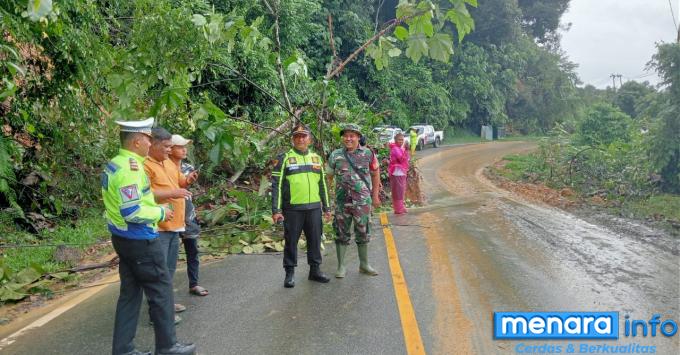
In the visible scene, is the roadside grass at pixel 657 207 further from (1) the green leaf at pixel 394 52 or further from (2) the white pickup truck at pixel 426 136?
(2) the white pickup truck at pixel 426 136

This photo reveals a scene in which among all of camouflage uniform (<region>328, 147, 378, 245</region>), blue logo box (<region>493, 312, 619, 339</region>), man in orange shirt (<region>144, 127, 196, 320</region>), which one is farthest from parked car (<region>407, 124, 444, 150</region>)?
man in orange shirt (<region>144, 127, 196, 320</region>)

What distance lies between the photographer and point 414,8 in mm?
5723

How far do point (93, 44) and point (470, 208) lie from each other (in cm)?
785

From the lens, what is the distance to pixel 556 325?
14.9 feet

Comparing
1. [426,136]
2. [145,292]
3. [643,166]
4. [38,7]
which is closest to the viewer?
[38,7]

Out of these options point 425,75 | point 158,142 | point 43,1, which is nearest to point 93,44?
point 158,142

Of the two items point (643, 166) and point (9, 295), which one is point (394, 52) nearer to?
point (9, 295)

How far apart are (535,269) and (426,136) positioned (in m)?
26.2

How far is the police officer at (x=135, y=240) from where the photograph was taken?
3.65 m

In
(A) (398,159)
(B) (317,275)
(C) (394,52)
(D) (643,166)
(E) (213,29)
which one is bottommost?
(B) (317,275)

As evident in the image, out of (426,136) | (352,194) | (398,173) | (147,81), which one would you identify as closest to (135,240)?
(352,194)

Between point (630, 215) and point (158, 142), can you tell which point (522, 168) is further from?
point (158, 142)

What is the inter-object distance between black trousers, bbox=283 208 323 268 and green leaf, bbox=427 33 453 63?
2.19 metres

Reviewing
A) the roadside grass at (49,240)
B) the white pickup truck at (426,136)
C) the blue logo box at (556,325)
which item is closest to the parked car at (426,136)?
the white pickup truck at (426,136)
